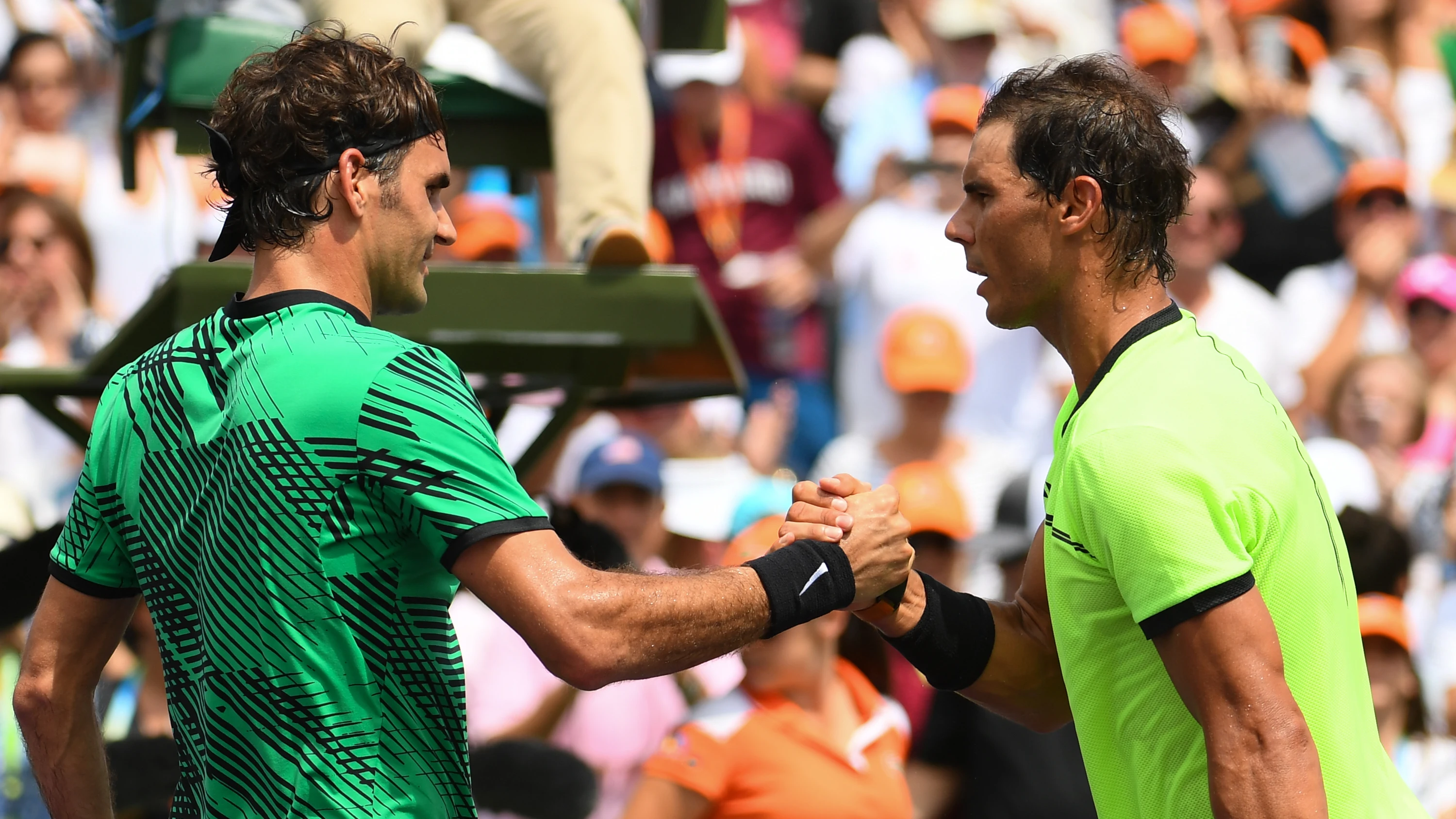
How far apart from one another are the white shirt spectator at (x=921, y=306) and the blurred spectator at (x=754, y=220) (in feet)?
0.54

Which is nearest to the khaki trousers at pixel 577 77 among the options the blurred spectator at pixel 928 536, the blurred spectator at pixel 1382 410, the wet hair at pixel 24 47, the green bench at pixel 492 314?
the green bench at pixel 492 314

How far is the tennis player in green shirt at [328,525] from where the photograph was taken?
239 centimetres

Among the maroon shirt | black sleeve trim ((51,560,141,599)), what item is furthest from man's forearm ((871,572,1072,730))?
the maroon shirt

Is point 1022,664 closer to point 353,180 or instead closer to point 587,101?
point 353,180

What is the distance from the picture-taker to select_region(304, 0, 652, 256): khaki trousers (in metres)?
4.22

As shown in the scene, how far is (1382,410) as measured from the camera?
632 centimetres

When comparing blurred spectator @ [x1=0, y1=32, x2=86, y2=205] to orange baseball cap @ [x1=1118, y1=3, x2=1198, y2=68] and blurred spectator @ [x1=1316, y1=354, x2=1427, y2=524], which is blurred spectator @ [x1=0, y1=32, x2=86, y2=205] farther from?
blurred spectator @ [x1=1316, y1=354, x2=1427, y2=524]

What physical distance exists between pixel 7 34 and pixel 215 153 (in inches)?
228

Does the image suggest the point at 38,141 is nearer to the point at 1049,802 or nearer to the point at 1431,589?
the point at 1049,802

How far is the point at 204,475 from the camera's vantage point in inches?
98.8

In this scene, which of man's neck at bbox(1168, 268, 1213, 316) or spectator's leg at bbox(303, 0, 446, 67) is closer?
spectator's leg at bbox(303, 0, 446, 67)

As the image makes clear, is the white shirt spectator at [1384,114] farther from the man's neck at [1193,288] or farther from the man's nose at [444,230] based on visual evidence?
the man's nose at [444,230]

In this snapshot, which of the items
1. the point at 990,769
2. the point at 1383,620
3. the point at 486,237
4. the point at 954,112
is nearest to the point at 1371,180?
the point at 954,112

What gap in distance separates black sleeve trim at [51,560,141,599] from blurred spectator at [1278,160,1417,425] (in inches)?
210
